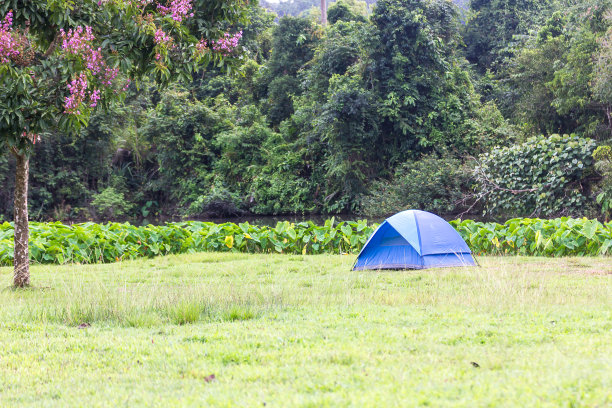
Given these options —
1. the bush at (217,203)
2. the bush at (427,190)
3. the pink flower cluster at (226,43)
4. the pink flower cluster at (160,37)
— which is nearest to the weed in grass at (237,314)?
the pink flower cluster at (160,37)

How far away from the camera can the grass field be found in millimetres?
3076

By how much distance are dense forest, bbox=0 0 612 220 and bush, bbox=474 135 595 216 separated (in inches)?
2.3

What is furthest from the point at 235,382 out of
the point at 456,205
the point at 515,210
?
the point at 456,205

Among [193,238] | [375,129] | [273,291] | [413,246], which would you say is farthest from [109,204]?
[273,291]

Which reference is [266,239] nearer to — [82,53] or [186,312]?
[82,53]

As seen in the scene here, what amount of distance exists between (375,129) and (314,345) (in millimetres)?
23690

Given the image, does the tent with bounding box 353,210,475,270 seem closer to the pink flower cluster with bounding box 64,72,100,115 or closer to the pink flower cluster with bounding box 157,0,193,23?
the pink flower cluster with bounding box 157,0,193,23

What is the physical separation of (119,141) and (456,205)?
19457mm

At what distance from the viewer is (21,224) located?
301 inches

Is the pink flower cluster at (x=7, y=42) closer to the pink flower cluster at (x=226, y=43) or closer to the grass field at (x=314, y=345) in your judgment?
the pink flower cluster at (x=226, y=43)

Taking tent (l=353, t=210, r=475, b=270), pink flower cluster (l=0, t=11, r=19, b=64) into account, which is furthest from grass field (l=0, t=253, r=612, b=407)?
pink flower cluster (l=0, t=11, r=19, b=64)

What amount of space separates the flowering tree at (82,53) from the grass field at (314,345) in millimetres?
2130

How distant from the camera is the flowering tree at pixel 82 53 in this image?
6.29 metres

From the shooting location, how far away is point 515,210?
817 inches
